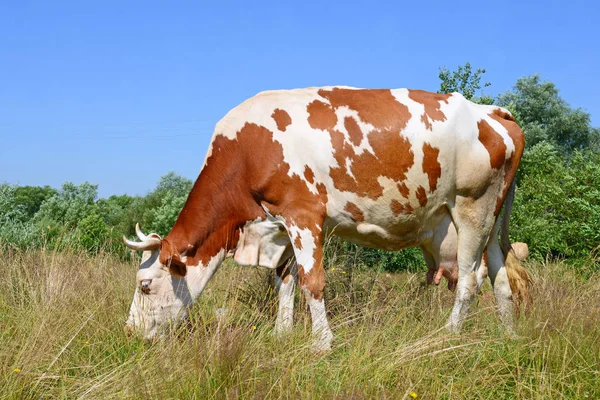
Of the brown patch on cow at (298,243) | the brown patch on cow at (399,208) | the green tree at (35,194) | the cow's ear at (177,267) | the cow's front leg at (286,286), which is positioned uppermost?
the green tree at (35,194)

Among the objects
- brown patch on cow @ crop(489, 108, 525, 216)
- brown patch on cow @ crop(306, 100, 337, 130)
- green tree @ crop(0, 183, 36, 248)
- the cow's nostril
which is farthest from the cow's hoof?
green tree @ crop(0, 183, 36, 248)

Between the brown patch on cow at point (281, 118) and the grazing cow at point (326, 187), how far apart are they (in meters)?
0.01

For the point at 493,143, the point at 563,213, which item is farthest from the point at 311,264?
the point at 563,213

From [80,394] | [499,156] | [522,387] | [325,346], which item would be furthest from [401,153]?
[80,394]

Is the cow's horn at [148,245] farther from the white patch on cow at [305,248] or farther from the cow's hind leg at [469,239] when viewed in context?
the cow's hind leg at [469,239]

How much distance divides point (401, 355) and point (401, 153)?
2175mm

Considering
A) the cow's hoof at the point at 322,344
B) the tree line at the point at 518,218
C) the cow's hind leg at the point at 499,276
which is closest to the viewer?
the cow's hoof at the point at 322,344

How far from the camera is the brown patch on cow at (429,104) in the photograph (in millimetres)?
6352

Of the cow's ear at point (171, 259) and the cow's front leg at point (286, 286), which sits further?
the cow's front leg at point (286, 286)

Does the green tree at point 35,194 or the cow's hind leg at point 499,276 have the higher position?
the green tree at point 35,194

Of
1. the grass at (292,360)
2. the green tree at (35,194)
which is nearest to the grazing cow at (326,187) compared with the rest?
the grass at (292,360)

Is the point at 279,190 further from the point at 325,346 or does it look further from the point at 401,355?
the point at 401,355

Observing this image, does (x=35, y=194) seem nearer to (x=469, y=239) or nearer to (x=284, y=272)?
(x=284, y=272)

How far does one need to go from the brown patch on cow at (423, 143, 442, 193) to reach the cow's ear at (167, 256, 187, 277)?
2.56 meters
